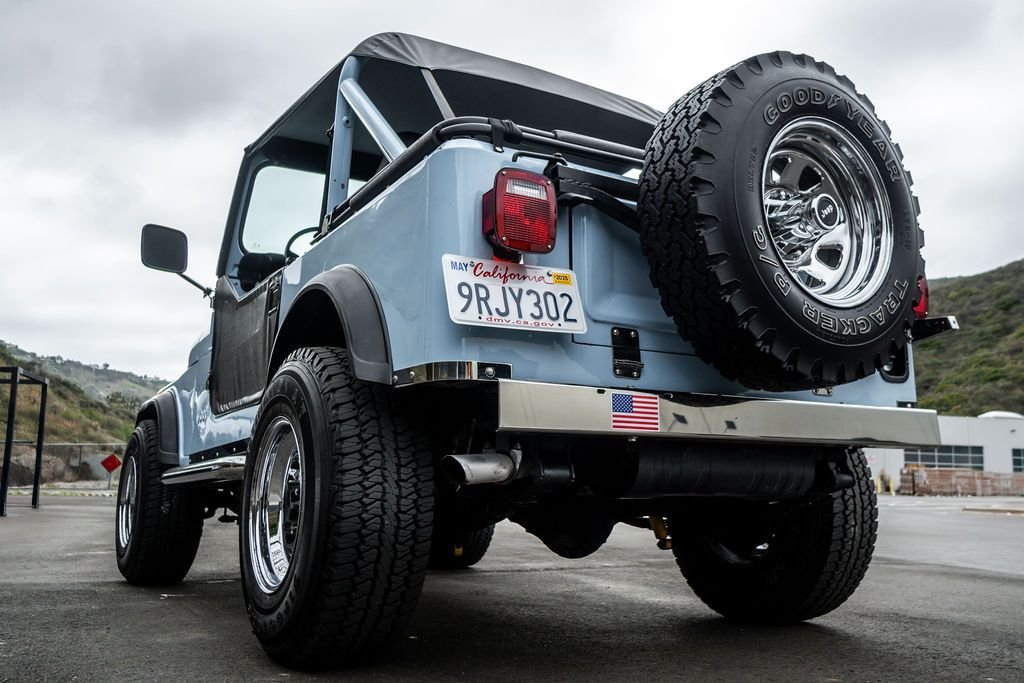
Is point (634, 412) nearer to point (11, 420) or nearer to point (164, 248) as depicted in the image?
point (164, 248)

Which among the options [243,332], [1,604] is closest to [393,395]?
[243,332]

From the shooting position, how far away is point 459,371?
2576mm

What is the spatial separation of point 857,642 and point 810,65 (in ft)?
7.32

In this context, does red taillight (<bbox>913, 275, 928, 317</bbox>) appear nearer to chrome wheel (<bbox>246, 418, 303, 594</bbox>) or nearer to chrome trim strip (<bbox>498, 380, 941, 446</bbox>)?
chrome trim strip (<bbox>498, 380, 941, 446</bbox>)

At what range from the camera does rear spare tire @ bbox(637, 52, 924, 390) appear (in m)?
2.66

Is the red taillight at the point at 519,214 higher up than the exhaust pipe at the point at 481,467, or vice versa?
the red taillight at the point at 519,214

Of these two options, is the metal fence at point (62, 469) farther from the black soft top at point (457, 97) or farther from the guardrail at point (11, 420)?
the black soft top at point (457, 97)

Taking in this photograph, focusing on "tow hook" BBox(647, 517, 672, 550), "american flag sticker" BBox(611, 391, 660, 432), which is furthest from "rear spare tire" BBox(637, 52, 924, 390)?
"tow hook" BBox(647, 517, 672, 550)

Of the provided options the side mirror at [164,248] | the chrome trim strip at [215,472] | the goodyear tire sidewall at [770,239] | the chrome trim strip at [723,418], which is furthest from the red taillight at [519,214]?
the side mirror at [164,248]

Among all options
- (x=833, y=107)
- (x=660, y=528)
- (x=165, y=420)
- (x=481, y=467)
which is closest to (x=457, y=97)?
(x=833, y=107)

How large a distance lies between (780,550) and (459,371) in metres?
1.94

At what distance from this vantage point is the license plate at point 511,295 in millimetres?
2613

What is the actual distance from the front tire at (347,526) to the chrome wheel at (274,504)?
0.27 ft

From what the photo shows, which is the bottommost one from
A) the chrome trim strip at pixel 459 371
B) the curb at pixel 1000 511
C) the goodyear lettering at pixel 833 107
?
the curb at pixel 1000 511
